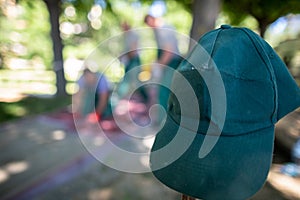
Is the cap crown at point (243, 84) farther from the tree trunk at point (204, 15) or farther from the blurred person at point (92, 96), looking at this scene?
the blurred person at point (92, 96)

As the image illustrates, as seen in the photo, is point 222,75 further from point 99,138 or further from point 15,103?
point 15,103

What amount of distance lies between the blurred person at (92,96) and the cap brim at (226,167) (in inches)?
137

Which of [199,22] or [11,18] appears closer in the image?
[199,22]

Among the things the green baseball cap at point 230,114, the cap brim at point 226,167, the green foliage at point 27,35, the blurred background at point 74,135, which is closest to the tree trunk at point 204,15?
the blurred background at point 74,135

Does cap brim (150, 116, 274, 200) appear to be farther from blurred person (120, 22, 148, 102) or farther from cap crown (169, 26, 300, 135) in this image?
blurred person (120, 22, 148, 102)

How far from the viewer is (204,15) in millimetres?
2809

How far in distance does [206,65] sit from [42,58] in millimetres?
13218

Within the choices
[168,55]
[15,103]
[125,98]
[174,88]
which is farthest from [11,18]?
[174,88]

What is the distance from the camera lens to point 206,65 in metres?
0.99

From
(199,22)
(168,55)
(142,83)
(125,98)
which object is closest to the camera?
(199,22)

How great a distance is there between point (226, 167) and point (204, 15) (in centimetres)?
213

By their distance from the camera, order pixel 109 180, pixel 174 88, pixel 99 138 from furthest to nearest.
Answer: pixel 99 138, pixel 109 180, pixel 174 88

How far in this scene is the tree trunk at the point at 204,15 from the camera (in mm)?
2789

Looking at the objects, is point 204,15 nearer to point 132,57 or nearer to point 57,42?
point 132,57
